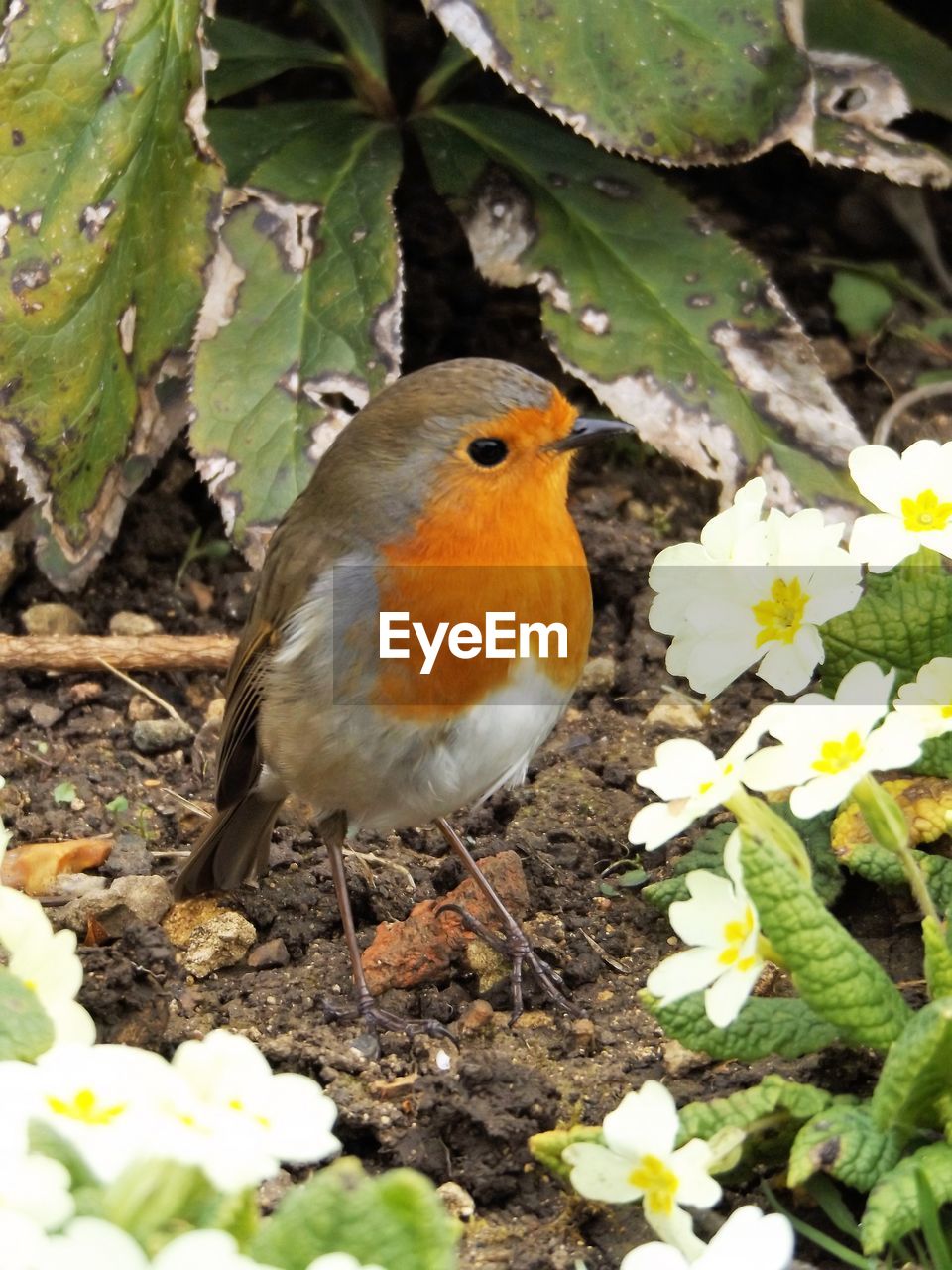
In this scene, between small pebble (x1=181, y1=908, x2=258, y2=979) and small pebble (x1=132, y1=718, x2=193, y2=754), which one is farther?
small pebble (x1=132, y1=718, x2=193, y2=754)

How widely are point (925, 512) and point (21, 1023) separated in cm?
139

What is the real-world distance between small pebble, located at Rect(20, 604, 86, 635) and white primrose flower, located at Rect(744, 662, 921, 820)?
2229mm

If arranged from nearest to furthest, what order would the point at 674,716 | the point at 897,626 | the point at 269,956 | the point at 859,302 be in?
the point at 897,626
the point at 269,956
the point at 674,716
the point at 859,302

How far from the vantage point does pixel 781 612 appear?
264cm

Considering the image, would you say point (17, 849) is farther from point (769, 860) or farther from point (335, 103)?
point (335, 103)

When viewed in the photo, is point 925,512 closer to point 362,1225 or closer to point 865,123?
point 362,1225

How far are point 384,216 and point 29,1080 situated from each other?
2.81 meters

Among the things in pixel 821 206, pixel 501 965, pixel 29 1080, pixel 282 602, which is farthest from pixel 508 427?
pixel 821 206

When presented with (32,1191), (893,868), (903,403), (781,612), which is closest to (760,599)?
(781,612)

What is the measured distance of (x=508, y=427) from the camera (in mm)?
3082

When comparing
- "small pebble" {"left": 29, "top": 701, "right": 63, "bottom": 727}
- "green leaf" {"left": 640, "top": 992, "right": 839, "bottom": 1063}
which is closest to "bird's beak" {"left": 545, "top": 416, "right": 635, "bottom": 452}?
"green leaf" {"left": 640, "top": 992, "right": 839, "bottom": 1063}

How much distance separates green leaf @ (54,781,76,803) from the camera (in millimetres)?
3588

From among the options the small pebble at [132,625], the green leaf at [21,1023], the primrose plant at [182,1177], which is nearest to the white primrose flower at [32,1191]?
the primrose plant at [182,1177]

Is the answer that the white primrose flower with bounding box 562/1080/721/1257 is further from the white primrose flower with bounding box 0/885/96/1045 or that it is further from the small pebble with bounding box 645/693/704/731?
the small pebble with bounding box 645/693/704/731
